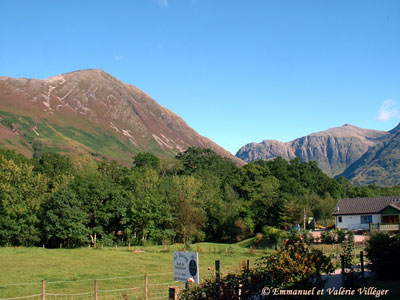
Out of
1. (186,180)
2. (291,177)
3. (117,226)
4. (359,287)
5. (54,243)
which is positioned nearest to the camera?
(359,287)

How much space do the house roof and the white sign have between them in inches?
2017

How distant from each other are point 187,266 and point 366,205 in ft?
178

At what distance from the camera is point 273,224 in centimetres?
6253

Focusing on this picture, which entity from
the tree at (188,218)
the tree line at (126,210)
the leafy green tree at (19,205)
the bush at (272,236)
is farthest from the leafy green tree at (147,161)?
the bush at (272,236)

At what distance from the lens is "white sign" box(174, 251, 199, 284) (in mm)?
10609

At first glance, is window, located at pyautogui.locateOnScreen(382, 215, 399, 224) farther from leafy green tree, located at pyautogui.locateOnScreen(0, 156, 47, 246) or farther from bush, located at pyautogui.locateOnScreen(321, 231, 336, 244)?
leafy green tree, located at pyautogui.locateOnScreen(0, 156, 47, 246)

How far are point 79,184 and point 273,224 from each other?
30563mm

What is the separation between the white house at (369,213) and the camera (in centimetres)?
5453

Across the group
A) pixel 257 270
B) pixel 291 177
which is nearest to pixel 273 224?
pixel 291 177

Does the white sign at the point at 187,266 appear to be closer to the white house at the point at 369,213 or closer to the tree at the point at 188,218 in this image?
the tree at the point at 188,218

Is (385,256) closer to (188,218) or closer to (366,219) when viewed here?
(366,219)

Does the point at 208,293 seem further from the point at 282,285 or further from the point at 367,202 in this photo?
the point at 367,202

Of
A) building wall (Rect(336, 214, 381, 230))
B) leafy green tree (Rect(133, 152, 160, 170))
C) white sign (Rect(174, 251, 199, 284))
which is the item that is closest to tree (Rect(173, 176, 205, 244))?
building wall (Rect(336, 214, 381, 230))

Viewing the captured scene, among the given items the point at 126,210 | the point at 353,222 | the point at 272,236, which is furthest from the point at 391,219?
the point at 126,210
